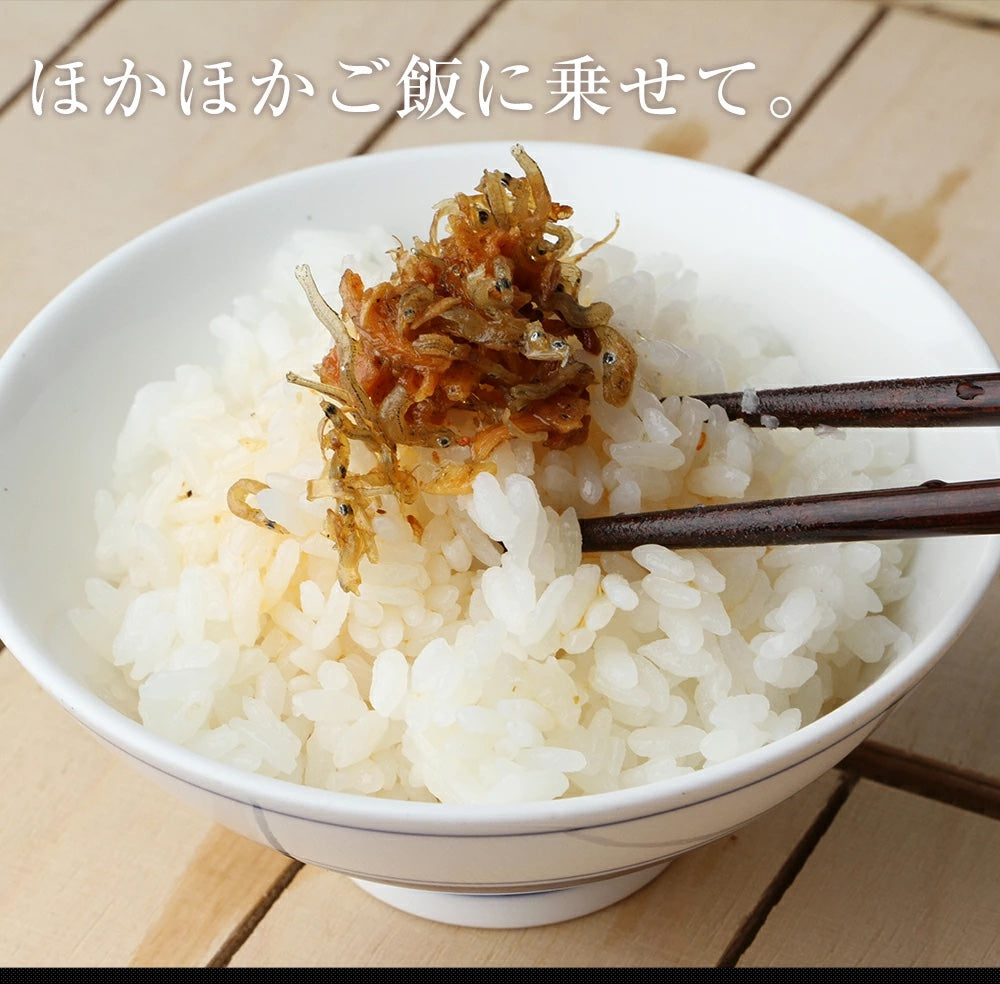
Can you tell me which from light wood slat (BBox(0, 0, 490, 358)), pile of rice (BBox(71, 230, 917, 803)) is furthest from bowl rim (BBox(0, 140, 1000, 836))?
light wood slat (BBox(0, 0, 490, 358))

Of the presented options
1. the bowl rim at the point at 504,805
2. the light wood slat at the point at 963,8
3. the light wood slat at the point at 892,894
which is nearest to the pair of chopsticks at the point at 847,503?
the bowl rim at the point at 504,805

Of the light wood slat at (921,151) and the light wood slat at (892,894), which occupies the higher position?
the light wood slat at (921,151)

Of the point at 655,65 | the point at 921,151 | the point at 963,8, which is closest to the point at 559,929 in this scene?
the point at 921,151

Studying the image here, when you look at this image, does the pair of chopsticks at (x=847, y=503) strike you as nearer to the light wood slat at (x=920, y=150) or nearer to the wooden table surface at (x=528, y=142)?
the wooden table surface at (x=528, y=142)

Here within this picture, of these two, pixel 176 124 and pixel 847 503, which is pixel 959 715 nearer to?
pixel 847 503

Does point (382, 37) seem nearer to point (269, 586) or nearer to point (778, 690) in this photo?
point (269, 586)

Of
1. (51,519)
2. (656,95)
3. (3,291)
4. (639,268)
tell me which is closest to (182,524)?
(51,519)
